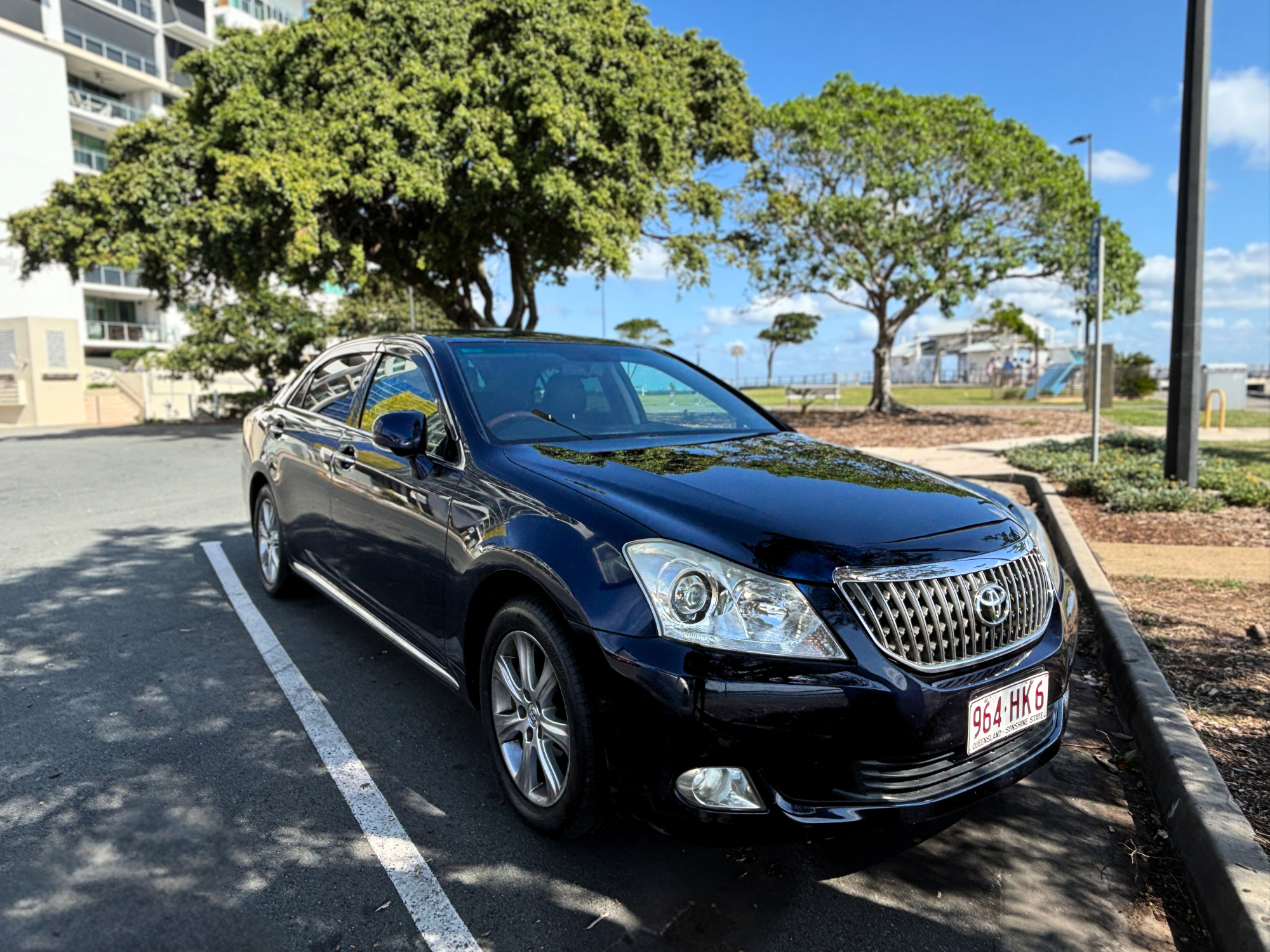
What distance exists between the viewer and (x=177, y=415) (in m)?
32.8

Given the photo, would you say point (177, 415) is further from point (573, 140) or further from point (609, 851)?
point (609, 851)

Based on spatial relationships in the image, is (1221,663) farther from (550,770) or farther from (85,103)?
(85,103)

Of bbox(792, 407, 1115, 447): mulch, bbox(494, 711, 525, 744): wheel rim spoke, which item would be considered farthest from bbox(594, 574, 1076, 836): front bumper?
bbox(792, 407, 1115, 447): mulch

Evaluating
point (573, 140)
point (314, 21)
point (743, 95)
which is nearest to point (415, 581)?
point (573, 140)

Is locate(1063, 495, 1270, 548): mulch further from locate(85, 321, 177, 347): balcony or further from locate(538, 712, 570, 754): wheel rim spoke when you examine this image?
locate(85, 321, 177, 347): balcony

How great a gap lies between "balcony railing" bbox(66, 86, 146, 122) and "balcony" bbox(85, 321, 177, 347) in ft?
35.2

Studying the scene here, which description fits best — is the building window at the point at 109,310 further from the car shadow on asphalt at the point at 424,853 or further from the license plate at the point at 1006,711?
the license plate at the point at 1006,711

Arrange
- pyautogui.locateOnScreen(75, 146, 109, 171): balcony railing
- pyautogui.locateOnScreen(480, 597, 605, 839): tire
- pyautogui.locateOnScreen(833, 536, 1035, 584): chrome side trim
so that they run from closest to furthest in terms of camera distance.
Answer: pyautogui.locateOnScreen(833, 536, 1035, 584): chrome side trim
pyautogui.locateOnScreen(480, 597, 605, 839): tire
pyautogui.locateOnScreen(75, 146, 109, 171): balcony railing

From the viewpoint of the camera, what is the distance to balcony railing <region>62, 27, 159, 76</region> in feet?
143

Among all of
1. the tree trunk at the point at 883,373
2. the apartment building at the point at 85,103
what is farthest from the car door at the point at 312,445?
the apartment building at the point at 85,103

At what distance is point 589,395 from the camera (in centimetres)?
395

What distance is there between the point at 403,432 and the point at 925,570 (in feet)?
6.68

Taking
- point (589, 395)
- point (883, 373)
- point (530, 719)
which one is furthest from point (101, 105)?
point (530, 719)

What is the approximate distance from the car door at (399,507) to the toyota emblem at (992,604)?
184 cm
